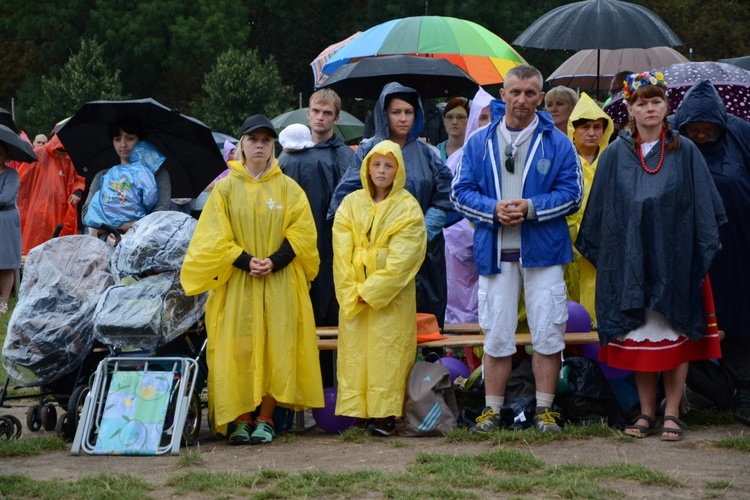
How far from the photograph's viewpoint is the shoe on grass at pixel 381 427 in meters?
6.97

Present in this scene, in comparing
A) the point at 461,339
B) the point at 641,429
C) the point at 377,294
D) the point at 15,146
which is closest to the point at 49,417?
the point at 377,294

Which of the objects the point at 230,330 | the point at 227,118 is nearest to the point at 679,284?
the point at 230,330

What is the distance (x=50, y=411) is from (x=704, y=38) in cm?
3244

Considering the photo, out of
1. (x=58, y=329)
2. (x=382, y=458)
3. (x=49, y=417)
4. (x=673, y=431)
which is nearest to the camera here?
(x=382, y=458)

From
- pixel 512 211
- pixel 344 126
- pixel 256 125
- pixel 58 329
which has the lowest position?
pixel 58 329

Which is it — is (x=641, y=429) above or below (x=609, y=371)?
below

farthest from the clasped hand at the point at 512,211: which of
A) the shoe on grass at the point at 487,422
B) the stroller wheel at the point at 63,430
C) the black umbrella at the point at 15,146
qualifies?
the black umbrella at the point at 15,146

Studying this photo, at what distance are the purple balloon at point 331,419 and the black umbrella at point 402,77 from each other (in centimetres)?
307

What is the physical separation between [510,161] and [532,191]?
8.7 inches

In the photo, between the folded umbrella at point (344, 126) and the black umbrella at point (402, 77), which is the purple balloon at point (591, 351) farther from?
the folded umbrella at point (344, 126)

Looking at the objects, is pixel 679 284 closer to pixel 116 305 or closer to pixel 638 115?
pixel 638 115

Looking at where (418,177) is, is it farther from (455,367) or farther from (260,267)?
(455,367)

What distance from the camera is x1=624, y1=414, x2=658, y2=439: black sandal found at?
6.72 meters

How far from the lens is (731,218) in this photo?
739cm
